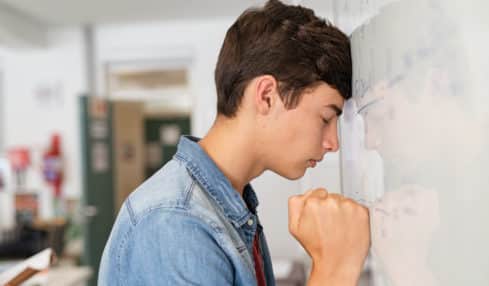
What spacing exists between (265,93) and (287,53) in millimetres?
62

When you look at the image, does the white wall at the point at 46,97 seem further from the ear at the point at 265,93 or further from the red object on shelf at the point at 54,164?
the ear at the point at 265,93

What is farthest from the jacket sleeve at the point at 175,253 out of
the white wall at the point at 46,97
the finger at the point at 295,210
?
the white wall at the point at 46,97

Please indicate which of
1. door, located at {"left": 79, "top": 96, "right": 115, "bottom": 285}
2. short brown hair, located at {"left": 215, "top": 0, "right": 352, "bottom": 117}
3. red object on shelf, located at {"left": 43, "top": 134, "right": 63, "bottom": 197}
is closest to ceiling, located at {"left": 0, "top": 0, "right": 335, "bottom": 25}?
door, located at {"left": 79, "top": 96, "right": 115, "bottom": 285}

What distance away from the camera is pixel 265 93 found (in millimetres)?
748

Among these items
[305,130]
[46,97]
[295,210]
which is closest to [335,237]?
[295,210]

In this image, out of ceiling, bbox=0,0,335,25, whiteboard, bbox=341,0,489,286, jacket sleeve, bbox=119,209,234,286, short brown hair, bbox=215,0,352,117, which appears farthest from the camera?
ceiling, bbox=0,0,335,25

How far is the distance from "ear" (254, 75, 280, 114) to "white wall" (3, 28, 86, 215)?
14.4 feet

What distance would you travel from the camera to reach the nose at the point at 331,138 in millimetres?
783

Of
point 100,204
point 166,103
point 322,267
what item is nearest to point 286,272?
point 322,267

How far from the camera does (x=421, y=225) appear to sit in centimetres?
53

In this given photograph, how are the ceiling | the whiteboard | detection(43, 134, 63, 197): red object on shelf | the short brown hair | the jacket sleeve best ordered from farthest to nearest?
detection(43, 134, 63, 197): red object on shelf < the ceiling < the short brown hair < the jacket sleeve < the whiteboard

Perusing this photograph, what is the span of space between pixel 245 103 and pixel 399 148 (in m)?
0.27

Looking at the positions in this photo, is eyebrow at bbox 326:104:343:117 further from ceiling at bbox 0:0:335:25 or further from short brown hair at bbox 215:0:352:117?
ceiling at bbox 0:0:335:25

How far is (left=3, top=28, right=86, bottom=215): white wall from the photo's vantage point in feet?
16.1
